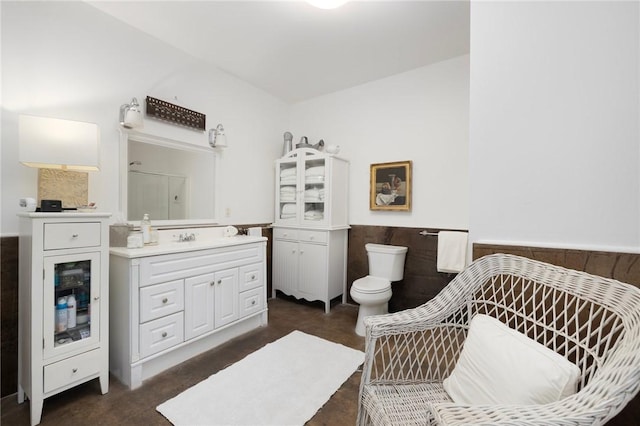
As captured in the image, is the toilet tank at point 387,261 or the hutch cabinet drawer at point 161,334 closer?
the hutch cabinet drawer at point 161,334

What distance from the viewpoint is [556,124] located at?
46.5 inches

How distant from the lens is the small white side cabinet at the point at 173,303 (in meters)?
1.73

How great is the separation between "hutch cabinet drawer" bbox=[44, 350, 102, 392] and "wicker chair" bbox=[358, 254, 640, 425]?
62.6 inches

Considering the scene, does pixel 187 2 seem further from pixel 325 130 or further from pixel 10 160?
pixel 325 130

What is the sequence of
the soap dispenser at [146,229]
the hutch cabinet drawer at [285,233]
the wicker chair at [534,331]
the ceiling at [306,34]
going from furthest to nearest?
the hutch cabinet drawer at [285,233], the soap dispenser at [146,229], the ceiling at [306,34], the wicker chair at [534,331]

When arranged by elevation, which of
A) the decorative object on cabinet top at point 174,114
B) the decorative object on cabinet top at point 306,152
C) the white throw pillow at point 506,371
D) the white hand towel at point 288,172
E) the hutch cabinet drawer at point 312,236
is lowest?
the white throw pillow at point 506,371

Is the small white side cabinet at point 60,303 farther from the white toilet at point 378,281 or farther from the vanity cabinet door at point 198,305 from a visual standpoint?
the white toilet at point 378,281

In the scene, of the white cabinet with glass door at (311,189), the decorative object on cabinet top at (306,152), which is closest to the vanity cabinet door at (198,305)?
the white cabinet with glass door at (311,189)

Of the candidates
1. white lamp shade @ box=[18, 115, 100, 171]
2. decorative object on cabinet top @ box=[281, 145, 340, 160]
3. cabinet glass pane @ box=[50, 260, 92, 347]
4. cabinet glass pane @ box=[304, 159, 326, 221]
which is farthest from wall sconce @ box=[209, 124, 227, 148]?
cabinet glass pane @ box=[50, 260, 92, 347]

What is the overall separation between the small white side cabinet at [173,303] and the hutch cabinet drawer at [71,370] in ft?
0.51

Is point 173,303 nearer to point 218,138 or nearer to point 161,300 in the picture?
point 161,300

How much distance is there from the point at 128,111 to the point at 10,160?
0.74 m

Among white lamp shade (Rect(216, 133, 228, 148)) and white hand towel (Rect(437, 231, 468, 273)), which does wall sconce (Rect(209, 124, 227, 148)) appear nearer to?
white lamp shade (Rect(216, 133, 228, 148))

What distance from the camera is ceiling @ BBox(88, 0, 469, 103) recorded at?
1956 millimetres
